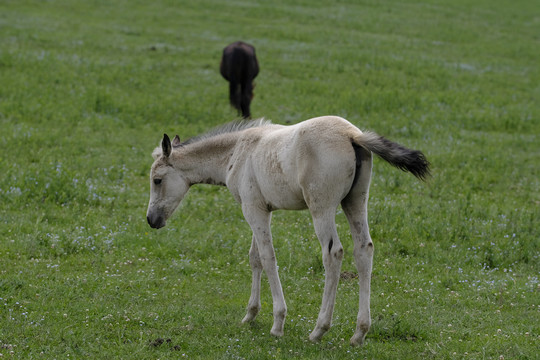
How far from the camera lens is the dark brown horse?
724 inches

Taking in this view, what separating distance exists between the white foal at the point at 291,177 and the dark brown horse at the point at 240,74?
34.9ft

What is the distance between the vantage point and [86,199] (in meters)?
11.2

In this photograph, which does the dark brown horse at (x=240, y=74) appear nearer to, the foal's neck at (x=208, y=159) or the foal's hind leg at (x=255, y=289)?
the foal's neck at (x=208, y=159)

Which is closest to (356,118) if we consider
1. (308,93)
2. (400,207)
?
(308,93)

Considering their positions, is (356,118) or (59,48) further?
(59,48)

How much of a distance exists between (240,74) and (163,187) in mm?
11790

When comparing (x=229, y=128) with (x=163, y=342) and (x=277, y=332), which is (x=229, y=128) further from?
(x=163, y=342)

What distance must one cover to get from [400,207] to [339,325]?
4419mm

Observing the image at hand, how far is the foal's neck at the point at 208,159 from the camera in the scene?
297 inches

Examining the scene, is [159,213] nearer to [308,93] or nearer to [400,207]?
[400,207]

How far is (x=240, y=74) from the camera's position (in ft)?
62.0

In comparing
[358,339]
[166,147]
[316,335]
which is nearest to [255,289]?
[316,335]

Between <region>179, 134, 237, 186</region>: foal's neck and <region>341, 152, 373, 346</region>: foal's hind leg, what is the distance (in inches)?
65.0

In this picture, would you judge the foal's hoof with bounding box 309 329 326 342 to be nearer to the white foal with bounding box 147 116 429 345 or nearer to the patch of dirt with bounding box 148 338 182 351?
the white foal with bounding box 147 116 429 345
